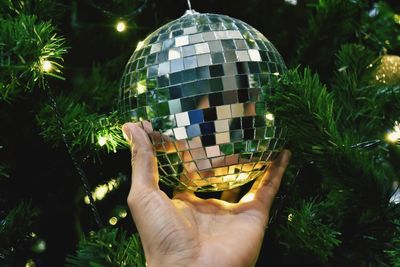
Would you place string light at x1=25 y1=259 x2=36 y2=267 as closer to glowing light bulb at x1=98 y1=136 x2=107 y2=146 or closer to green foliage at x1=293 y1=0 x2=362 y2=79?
glowing light bulb at x1=98 y1=136 x2=107 y2=146

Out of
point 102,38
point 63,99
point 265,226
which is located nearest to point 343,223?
point 265,226

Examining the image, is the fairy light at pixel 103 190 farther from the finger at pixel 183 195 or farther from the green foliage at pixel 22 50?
the green foliage at pixel 22 50

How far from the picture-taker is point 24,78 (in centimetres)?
72

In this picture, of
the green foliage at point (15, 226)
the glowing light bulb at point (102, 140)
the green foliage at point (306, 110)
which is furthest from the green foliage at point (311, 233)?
the green foliage at point (15, 226)

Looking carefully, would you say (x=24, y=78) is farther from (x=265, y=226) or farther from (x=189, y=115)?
(x=265, y=226)

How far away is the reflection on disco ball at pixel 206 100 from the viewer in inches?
24.2

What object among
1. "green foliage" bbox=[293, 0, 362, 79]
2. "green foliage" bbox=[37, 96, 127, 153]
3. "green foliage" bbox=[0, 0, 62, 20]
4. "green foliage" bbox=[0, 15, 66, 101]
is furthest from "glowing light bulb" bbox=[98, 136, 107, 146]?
"green foliage" bbox=[293, 0, 362, 79]

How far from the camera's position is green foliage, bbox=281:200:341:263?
68 cm

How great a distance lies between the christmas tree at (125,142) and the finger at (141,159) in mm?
45

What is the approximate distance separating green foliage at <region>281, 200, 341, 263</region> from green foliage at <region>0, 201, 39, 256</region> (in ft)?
1.56

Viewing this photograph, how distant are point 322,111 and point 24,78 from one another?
0.51 metres

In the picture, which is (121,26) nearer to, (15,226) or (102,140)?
(102,140)

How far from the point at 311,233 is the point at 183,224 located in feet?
0.73

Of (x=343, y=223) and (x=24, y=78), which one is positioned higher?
(x=24, y=78)
